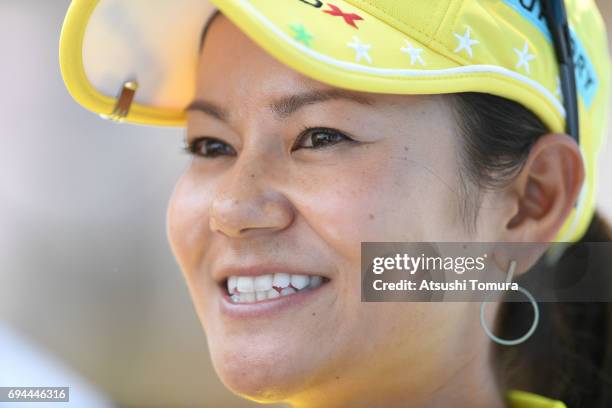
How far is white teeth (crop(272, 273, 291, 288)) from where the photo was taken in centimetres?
129

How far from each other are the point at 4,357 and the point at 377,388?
1.49m

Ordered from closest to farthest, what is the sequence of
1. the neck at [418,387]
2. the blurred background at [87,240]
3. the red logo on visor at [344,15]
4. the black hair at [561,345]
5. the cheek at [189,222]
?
the red logo on visor at [344,15]
the neck at [418,387]
the cheek at [189,222]
the black hair at [561,345]
the blurred background at [87,240]

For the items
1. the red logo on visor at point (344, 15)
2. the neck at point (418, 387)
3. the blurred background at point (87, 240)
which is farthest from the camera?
the blurred background at point (87, 240)

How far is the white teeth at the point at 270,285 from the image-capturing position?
130cm

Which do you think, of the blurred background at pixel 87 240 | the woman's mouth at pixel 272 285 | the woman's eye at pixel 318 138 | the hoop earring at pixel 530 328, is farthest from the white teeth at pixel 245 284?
the blurred background at pixel 87 240

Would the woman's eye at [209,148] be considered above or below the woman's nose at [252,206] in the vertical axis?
above

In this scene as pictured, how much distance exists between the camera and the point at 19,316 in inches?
124

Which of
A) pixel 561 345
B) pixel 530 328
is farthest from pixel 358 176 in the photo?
pixel 561 345

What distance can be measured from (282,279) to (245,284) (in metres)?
0.08

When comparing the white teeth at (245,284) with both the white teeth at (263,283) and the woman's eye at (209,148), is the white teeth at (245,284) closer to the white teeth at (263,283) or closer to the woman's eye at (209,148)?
the white teeth at (263,283)

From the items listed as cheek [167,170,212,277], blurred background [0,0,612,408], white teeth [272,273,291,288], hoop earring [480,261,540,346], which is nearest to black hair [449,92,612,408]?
hoop earring [480,261,540,346]

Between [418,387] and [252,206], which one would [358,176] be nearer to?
[252,206]

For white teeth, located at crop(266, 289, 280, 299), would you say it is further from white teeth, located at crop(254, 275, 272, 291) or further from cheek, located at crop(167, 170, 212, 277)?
cheek, located at crop(167, 170, 212, 277)

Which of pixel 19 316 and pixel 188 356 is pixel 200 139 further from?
pixel 188 356
